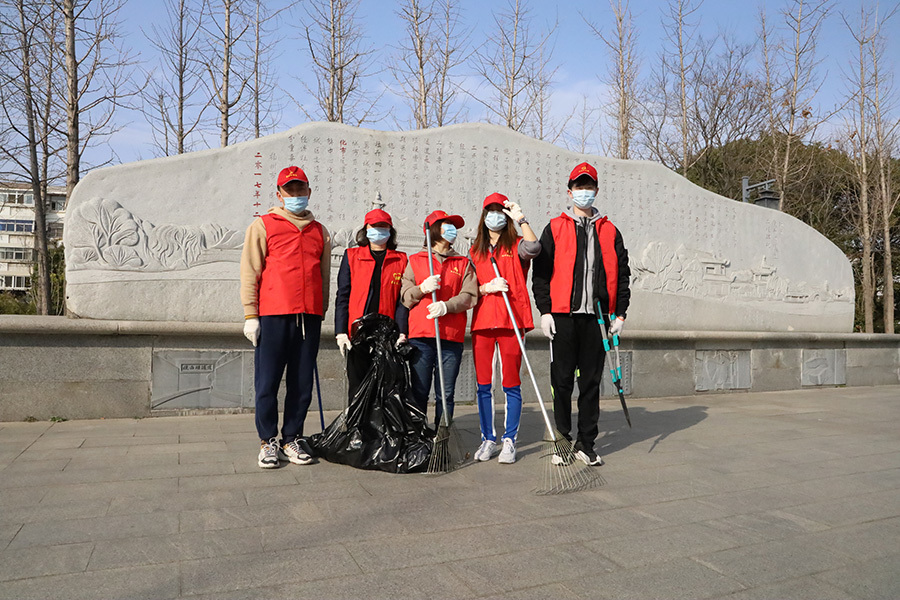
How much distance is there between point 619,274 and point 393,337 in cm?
151

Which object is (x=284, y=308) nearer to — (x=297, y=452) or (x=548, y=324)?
(x=297, y=452)

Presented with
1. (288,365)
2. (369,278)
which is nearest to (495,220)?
(369,278)

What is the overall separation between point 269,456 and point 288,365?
550mm

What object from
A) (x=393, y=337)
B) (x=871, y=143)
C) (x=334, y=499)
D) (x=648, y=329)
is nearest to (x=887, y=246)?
(x=871, y=143)

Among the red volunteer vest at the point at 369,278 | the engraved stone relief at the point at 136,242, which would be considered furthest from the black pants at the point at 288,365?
the engraved stone relief at the point at 136,242

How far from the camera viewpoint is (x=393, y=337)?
4.18m

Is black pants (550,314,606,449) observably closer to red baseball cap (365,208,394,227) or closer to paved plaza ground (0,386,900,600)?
paved plaza ground (0,386,900,600)

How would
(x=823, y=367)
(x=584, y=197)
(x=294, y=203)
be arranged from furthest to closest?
(x=823, y=367), (x=584, y=197), (x=294, y=203)

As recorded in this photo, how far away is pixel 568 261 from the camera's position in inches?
166

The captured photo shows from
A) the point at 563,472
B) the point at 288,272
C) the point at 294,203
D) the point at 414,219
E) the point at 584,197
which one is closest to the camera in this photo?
the point at 563,472

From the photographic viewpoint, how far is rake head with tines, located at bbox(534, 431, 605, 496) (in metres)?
3.49

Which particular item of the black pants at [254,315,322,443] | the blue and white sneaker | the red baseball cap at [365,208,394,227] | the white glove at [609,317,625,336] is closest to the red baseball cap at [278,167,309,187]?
the red baseball cap at [365,208,394,227]

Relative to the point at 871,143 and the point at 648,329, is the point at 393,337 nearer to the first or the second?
the point at 648,329

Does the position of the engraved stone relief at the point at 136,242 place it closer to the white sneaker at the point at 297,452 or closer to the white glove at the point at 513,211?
the white sneaker at the point at 297,452
